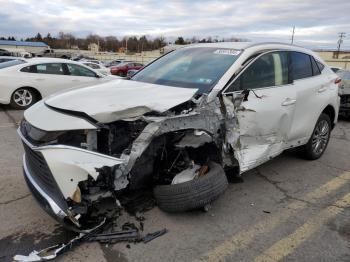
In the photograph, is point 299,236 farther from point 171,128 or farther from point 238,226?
point 171,128

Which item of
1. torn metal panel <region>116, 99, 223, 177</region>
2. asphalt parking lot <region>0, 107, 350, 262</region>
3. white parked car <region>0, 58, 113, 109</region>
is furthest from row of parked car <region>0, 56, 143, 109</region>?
torn metal panel <region>116, 99, 223, 177</region>

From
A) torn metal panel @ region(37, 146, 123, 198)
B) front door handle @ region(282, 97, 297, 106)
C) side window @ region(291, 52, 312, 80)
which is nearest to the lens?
torn metal panel @ region(37, 146, 123, 198)

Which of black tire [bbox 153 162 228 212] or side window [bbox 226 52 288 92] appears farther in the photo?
side window [bbox 226 52 288 92]

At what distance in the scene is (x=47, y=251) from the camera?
313 cm

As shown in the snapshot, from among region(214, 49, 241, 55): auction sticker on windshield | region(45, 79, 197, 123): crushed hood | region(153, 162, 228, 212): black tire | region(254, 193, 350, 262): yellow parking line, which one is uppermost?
region(214, 49, 241, 55): auction sticker on windshield

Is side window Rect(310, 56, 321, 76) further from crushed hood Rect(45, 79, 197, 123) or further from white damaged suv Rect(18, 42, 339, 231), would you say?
crushed hood Rect(45, 79, 197, 123)

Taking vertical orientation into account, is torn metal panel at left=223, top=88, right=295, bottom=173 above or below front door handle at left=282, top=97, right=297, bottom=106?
below

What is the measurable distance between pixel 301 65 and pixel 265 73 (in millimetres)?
1085

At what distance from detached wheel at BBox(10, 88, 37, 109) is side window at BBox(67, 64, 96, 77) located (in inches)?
54.5

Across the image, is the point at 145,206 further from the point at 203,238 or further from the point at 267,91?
the point at 267,91

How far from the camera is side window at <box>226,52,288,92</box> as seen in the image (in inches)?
169

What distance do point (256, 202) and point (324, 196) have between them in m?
0.95

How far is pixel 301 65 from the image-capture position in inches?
214

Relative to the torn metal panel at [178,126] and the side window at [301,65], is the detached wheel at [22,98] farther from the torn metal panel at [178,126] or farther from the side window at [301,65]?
the torn metal panel at [178,126]
